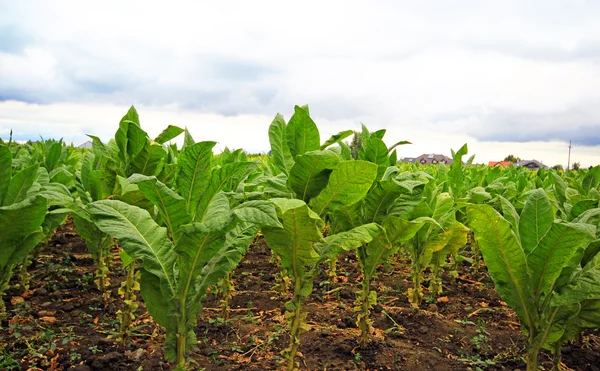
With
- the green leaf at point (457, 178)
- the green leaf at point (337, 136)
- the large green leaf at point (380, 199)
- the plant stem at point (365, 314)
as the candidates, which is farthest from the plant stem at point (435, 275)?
the green leaf at point (337, 136)

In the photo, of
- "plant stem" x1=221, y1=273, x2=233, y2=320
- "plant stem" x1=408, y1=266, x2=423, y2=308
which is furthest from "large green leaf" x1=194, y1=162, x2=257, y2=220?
"plant stem" x1=408, y1=266, x2=423, y2=308

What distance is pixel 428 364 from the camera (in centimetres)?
319

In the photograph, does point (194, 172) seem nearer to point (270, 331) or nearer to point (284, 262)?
point (284, 262)

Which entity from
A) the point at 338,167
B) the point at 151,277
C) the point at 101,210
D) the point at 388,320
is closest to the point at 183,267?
the point at 151,277

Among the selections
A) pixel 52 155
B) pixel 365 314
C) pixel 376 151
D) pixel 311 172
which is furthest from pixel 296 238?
pixel 52 155

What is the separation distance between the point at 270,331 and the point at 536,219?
2.20m

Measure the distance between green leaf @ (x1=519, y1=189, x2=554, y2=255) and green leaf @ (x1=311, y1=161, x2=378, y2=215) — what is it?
0.97 metres

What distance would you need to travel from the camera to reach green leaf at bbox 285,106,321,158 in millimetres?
2627

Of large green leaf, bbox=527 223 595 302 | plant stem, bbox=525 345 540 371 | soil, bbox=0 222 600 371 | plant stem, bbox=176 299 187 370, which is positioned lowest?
soil, bbox=0 222 600 371

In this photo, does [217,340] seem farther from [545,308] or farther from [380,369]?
[545,308]

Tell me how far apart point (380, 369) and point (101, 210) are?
216 centimetres

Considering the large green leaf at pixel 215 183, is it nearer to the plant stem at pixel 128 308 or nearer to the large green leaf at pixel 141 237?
the large green leaf at pixel 141 237

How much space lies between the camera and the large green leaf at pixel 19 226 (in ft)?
9.00

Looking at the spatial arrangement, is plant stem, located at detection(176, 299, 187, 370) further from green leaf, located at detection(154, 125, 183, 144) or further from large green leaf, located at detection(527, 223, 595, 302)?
large green leaf, located at detection(527, 223, 595, 302)
